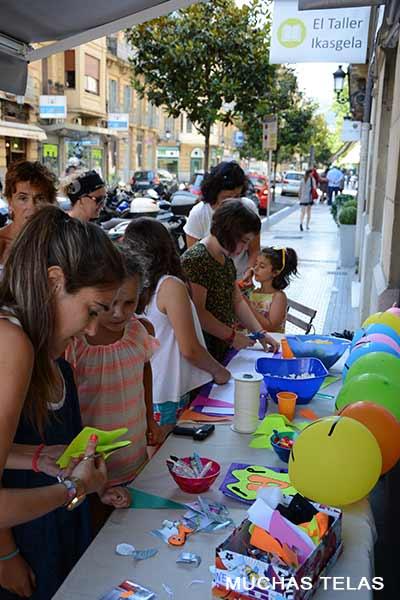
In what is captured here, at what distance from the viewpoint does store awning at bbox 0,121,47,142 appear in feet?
70.9

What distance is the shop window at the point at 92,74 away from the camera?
98.0 ft

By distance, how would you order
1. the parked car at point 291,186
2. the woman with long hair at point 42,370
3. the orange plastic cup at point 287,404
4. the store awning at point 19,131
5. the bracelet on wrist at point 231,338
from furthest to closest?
the parked car at point 291,186 → the store awning at point 19,131 → the bracelet on wrist at point 231,338 → the orange plastic cup at point 287,404 → the woman with long hair at point 42,370

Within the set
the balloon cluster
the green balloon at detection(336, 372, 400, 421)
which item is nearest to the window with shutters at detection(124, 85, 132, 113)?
the green balloon at detection(336, 372, 400, 421)

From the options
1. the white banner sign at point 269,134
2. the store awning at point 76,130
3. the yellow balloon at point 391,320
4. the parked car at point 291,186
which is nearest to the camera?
the yellow balloon at point 391,320

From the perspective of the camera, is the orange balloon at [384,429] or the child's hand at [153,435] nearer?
the orange balloon at [384,429]

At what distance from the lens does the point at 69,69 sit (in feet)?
94.9

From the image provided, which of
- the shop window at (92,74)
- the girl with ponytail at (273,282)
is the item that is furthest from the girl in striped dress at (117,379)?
the shop window at (92,74)

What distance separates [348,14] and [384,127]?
1.23 meters

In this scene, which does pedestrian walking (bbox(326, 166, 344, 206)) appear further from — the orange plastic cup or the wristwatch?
the wristwatch

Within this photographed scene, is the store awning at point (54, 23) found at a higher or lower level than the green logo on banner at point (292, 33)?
lower

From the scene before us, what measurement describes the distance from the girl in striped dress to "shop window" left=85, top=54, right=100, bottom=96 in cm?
3001

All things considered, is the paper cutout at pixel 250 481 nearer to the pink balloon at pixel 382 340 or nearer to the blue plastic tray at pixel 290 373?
the blue plastic tray at pixel 290 373

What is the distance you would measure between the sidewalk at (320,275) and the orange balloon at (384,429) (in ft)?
15.9

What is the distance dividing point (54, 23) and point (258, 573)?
3.66 metres
